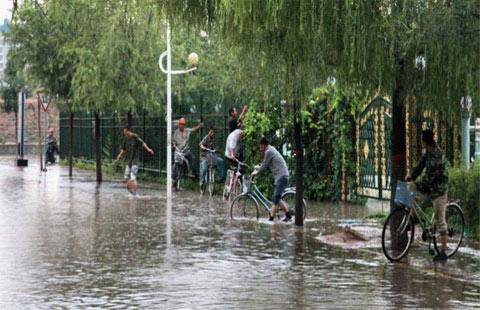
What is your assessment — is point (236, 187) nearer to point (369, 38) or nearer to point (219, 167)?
point (219, 167)

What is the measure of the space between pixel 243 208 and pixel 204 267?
6.91 metres

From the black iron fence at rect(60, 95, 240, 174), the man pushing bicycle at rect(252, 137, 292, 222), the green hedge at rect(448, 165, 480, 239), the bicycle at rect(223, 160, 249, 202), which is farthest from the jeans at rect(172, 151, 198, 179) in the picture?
the green hedge at rect(448, 165, 480, 239)

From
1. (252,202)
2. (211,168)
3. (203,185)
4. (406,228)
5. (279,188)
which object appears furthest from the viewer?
(203,185)

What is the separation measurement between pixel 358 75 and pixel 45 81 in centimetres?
2575

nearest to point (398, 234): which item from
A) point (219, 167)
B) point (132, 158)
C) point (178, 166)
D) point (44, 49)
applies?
point (132, 158)

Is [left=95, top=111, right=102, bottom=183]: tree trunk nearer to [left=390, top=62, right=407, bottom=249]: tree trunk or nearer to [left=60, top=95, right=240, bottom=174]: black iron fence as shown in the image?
[left=60, top=95, right=240, bottom=174]: black iron fence

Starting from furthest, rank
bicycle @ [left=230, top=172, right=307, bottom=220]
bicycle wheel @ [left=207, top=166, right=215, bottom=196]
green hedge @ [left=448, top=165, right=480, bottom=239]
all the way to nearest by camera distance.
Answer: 1. bicycle wheel @ [left=207, top=166, right=215, bottom=196]
2. bicycle @ [left=230, top=172, right=307, bottom=220]
3. green hedge @ [left=448, top=165, right=480, bottom=239]

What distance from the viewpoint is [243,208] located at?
2052 centimetres

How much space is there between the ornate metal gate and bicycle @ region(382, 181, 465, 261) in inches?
286

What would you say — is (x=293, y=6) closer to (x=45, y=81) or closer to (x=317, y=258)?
(x=317, y=258)

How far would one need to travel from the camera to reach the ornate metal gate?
22.5 meters

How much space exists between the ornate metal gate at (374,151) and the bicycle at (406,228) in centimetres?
727

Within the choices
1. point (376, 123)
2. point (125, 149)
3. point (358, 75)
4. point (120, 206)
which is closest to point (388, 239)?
point (358, 75)

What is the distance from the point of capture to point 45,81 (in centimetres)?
3800
